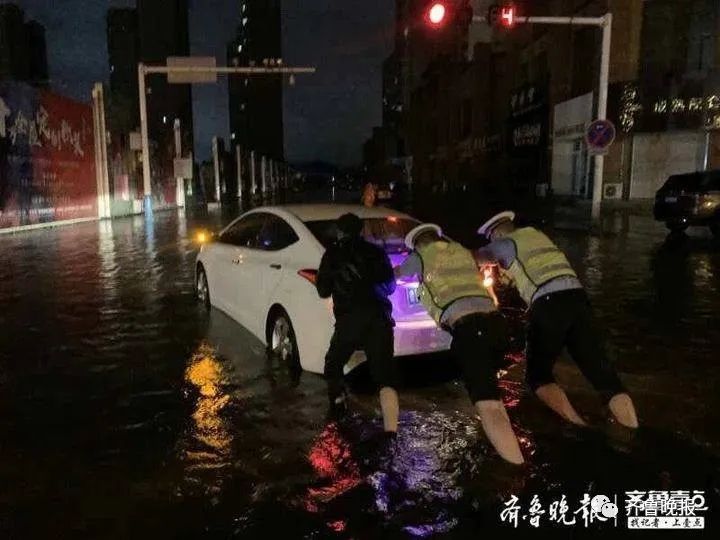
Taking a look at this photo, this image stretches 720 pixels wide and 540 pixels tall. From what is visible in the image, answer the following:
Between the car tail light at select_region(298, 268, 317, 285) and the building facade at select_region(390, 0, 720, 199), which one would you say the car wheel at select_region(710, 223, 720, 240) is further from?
the car tail light at select_region(298, 268, 317, 285)

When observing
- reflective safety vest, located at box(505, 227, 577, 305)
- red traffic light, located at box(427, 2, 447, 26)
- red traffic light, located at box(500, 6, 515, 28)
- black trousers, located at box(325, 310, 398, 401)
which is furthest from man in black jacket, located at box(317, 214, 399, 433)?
red traffic light, located at box(500, 6, 515, 28)

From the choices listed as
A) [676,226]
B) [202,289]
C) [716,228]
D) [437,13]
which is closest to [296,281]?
[202,289]

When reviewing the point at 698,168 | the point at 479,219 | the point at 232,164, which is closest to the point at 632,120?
the point at 698,168

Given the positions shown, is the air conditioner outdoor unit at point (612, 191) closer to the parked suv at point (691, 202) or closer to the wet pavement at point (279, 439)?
the parked suv at point (691, 202)

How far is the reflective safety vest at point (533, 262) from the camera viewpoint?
4.57 meters

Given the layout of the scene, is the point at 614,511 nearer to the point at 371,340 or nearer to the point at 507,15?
the point at 371,340

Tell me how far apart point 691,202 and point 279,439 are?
14861 millimetres

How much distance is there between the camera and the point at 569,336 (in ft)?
15.5

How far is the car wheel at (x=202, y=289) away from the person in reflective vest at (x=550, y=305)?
17.1 ft

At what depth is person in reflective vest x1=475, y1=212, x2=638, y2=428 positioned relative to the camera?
14.9ft

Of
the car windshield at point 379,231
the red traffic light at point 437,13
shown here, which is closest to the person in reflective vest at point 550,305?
the car windshield at point 379,231

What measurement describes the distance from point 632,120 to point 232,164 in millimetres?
69536

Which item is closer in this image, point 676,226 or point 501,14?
point 501,14

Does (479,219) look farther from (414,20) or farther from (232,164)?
(414,20)
